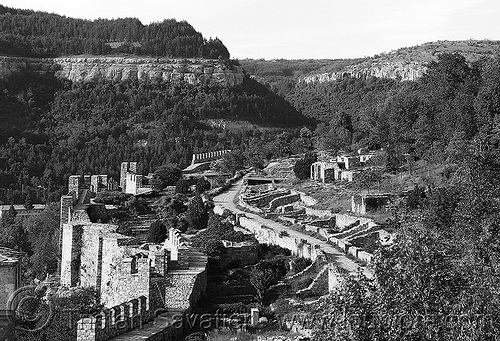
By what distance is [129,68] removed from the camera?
116 m

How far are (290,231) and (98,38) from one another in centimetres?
10244

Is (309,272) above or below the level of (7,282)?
below

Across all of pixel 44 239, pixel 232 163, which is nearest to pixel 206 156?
pixel 232 163

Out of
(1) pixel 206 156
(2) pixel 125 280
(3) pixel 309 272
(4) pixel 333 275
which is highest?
(2) pixel 125 280

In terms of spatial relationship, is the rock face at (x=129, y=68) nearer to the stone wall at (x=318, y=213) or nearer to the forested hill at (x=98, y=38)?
the forested hill at (x=98, y=38)

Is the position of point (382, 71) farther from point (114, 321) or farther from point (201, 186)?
point (114, 321)

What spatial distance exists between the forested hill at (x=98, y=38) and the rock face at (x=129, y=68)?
4.02 meters

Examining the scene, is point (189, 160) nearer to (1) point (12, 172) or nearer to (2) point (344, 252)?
(1) point (12, 172)

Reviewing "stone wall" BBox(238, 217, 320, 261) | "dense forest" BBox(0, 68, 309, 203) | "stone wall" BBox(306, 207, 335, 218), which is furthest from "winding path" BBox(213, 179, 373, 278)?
"dense forest" BBox(0, 68, 309, 203)

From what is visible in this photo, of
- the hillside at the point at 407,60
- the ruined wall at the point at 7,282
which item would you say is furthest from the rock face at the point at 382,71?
the ruined wall at the point at 7,282

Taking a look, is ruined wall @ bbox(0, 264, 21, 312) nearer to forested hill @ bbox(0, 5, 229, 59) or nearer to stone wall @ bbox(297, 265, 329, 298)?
stone wall @ bbox(297, 265, 329, 298)

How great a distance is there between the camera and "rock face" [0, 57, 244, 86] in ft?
375

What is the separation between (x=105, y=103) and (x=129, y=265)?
87.2m

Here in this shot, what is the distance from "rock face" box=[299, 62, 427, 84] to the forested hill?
75.0 feet
